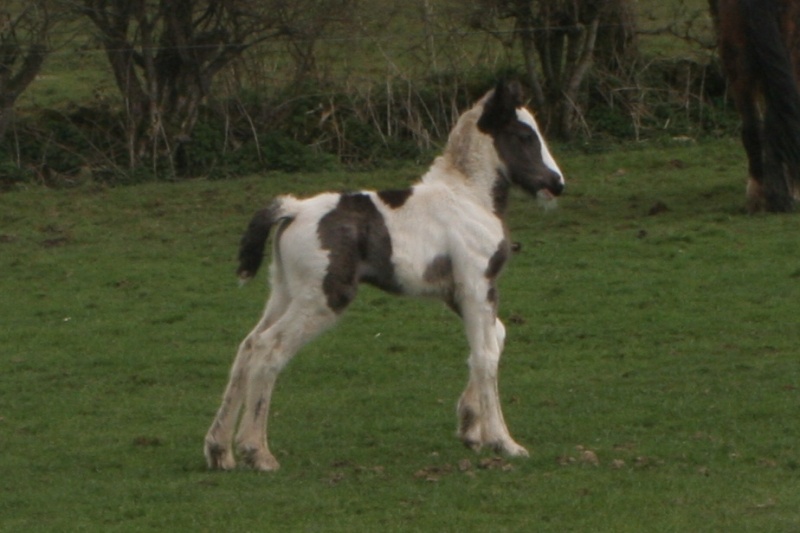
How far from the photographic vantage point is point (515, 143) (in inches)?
320

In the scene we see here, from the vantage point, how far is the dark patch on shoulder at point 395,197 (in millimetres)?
7766

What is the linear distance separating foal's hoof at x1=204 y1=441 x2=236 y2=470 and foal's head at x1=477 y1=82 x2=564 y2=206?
2075 millimetres

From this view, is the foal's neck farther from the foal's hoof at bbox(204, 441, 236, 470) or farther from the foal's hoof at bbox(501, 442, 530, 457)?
the foal's hoof at bbox(204, 441, 236, 470)

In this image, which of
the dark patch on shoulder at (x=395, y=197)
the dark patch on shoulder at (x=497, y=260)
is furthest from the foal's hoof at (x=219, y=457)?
the dark patch on shoulder at (x=497, y=260)

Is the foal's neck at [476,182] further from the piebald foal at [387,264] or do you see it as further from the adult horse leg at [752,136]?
the adult horse leg at [752,136]

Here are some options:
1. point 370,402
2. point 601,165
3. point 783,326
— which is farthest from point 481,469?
point 601,165

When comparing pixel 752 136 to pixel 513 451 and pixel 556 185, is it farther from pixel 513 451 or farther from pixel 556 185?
pixel 513 451

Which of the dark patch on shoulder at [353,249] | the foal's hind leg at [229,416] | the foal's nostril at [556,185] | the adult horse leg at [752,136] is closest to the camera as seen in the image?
the dark patch on shoulder at [353,249]

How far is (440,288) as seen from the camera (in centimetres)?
777

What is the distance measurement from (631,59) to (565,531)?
1481 cm

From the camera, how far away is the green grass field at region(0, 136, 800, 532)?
6867 mm

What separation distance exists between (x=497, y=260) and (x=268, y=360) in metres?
1.30

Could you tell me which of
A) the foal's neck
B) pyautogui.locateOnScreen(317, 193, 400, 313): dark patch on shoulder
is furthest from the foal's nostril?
pyautogui.locateOnScreen(317, 193, 400, 313): dark patch on shoulder

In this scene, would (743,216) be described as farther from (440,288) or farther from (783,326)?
(440,288)
